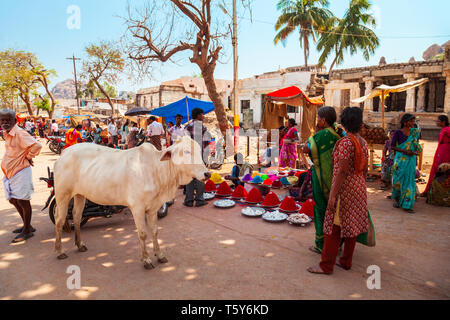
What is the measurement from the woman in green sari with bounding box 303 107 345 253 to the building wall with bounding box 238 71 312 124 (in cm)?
2103

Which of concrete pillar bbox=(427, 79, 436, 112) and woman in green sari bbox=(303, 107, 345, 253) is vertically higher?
concrete pillar bbox=(427, 79, 436, 112)

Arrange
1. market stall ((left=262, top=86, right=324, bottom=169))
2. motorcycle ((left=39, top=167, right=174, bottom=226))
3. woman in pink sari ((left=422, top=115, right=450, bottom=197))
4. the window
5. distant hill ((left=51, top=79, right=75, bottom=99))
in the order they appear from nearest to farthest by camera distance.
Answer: motorcycle ((left=39, top=167, right=174, bottom=226)) → woman in pink sari ((left=422, top=115, right=450, bottom=197)) → market stall ((left=262, top=86, right=324, bottom=169)) → the window → distant hill ((left=51, top=79, right=75, bottom=99))

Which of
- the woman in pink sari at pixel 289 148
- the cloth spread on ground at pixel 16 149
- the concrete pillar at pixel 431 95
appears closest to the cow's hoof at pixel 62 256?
the cloth spread on ground at pixel 16 149

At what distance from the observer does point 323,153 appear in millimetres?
3461

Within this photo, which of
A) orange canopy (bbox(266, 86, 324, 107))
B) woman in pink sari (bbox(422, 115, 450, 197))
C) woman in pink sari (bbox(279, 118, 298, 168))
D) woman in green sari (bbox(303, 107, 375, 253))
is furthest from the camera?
orange canopy (bbox(266, 86, 324, 107))

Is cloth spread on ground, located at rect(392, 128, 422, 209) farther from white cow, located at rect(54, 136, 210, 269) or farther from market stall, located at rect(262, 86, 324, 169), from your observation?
white cow, located at rect(54, 136, 210, 269)

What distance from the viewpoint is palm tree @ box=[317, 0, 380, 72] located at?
2568 cm

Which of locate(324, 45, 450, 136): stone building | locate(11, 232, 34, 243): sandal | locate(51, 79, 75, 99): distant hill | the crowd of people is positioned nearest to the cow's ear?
the crowd of people

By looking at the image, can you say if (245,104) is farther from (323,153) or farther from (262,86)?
(323,153)

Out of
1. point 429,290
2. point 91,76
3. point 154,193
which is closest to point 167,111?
point 154,193

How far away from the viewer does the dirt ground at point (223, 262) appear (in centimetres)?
299

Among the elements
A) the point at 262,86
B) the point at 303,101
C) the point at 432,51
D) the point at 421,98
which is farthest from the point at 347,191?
the point at 432,51

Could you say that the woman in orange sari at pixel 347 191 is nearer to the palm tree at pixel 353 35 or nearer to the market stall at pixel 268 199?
the market stall at pixel 268 199

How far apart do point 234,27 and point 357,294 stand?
11.1 m
